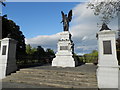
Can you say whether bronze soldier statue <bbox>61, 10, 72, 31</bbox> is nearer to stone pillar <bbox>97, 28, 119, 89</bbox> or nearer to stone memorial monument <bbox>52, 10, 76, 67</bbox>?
stone memorial monument <bbox>52, 10, 76, 67</bbox>

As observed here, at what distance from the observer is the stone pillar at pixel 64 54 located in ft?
37.9

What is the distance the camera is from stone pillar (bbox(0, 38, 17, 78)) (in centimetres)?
799

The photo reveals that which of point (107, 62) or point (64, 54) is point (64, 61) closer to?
point (64, 54)

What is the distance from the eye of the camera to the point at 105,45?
6.20 metres

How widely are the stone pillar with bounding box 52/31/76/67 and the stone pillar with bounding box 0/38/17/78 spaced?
4875 mm

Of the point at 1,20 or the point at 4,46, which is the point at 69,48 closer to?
the point at 4,46

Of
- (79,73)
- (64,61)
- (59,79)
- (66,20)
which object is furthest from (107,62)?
(66,20)

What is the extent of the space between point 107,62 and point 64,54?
20.8 ft

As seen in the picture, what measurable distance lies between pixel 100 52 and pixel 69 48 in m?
6.06

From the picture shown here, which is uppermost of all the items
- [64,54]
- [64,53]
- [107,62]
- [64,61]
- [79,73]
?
[64,53]

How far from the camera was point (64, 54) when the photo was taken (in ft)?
38.9

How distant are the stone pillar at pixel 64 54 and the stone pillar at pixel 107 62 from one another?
5445mm

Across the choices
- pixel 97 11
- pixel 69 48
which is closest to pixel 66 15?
pixel 97 11

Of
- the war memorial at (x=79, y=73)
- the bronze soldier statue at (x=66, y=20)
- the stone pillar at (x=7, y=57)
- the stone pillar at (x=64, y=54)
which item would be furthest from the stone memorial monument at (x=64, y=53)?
the stone pillar at (x=7, y=57)
